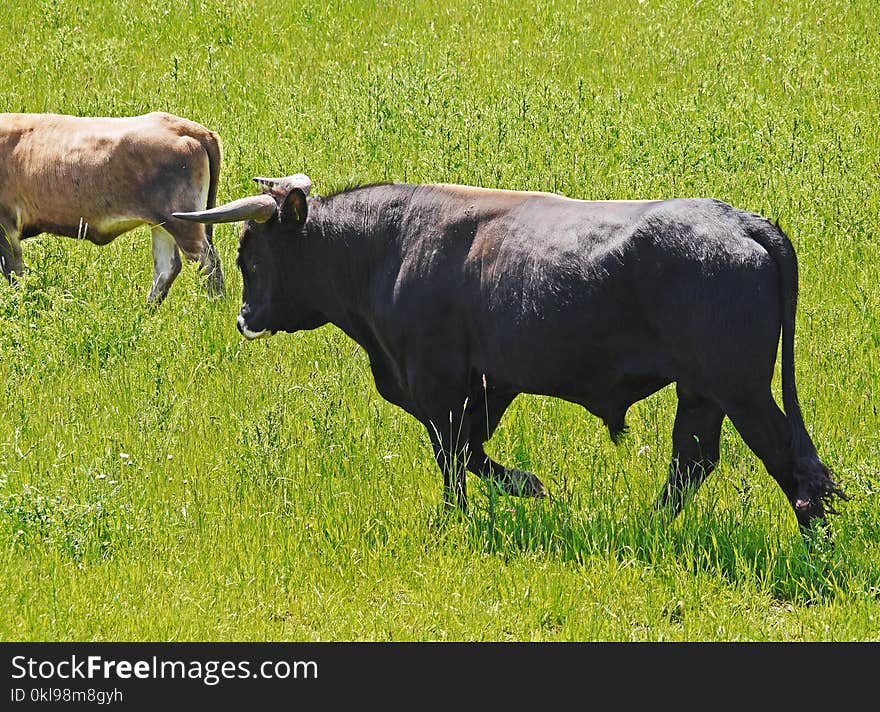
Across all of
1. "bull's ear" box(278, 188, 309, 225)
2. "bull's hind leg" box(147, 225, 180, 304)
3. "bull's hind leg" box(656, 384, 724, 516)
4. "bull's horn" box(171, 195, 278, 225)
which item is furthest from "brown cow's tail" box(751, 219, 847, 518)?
"bull's hind leg" box(147, 225, 180, 304)

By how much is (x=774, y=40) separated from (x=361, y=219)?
33.5ft

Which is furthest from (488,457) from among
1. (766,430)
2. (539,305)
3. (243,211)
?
(243,211)

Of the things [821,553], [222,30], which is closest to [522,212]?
[821,553]

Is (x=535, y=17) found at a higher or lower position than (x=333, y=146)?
higher

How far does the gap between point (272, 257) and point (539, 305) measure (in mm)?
1828

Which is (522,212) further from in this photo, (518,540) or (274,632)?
(274,632)

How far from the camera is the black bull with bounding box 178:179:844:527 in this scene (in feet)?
18.4

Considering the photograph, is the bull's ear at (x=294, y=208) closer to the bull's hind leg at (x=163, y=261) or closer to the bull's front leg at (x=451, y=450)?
the bull's front leg at (x=451, y=450)

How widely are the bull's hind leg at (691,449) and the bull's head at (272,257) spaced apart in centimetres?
218

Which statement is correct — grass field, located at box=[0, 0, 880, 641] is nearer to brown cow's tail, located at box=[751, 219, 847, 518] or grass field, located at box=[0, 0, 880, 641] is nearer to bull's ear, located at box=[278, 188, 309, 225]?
brown cow's tail, located at box=[751, 219, 847, 518]

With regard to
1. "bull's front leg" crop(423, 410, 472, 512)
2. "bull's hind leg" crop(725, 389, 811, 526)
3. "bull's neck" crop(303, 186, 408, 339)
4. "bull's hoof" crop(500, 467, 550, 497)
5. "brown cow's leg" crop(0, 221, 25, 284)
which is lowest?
"brown cow's leg" crop(0, 221, 25, 284)

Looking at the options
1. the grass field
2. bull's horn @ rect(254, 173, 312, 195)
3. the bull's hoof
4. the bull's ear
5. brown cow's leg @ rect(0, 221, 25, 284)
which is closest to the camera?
the grass field

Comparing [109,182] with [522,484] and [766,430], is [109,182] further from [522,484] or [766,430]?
[766,430]

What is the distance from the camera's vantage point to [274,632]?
5.35 meters
